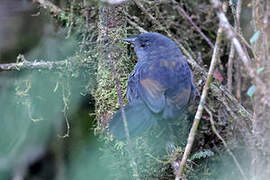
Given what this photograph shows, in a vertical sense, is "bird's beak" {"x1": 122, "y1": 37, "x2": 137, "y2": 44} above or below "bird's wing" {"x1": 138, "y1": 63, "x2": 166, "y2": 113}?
above

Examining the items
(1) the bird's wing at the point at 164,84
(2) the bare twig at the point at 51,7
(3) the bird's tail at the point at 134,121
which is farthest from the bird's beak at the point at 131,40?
(2) the bare twig at the point at 51,7

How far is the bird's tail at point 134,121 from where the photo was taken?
→ 356 cm

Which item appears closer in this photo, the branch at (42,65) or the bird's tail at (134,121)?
the bird's tail at (134,121)

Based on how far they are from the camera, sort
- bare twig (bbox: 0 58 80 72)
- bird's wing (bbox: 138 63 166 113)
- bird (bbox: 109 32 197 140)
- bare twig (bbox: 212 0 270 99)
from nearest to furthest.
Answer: bare twig (bbox: 212 0 270 99) → bird (bbox: 109 32 197 140) → bird's wing (bbox: 138 63 166 113) → bare twig (bbox: 0 58 80 72)

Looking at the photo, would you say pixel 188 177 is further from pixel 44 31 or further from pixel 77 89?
pixel 44 31

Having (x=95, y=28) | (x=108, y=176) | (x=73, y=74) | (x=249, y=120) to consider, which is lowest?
(x=108, y=176)

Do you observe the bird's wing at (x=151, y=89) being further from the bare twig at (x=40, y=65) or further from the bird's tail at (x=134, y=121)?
the bare twig at (x=40, y=65)

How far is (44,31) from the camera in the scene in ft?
18.0

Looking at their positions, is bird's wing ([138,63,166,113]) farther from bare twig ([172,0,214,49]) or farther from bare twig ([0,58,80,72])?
bare twig ([172,0,214,49])

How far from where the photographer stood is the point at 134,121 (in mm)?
3701

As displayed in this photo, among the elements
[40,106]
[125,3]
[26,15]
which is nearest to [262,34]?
[125,3]

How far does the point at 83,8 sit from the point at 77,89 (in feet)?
2.69

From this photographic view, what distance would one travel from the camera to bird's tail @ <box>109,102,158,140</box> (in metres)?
3.56

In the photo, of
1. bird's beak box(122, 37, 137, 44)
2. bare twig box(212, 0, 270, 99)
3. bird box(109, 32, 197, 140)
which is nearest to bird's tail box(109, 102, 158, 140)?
bird box(109, 32, 197, 140)
